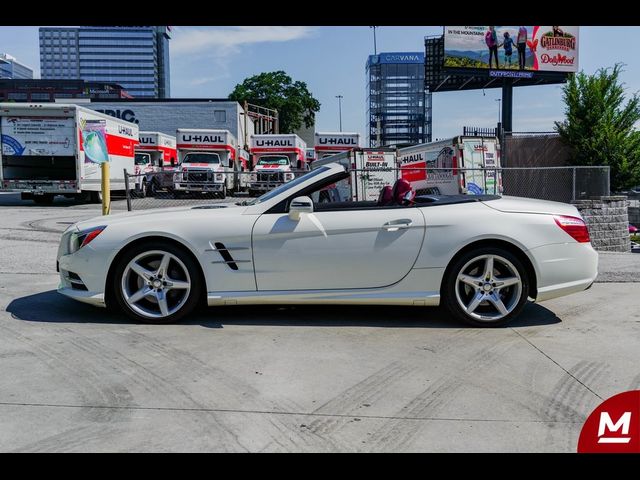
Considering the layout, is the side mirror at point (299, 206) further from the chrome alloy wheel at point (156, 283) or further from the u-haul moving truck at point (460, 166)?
the u-haul moving truck at point (460, 166)

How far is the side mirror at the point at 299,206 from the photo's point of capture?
517 centimetres

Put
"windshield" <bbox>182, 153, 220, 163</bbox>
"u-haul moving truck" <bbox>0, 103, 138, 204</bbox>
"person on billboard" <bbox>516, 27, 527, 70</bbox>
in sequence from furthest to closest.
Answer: "person on billboard" <bbox>516, 27, 527, 70</bbox>
"windshield" <bbox>182, 153, 220, 163</bbox>
"u-haul moving truck" <bbox>0, 103, 138, 204</bbox>

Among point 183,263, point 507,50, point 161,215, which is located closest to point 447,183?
point 161,215

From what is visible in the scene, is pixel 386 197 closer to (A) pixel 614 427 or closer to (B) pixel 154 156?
(A) pixel 614 427

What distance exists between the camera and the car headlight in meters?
5.28

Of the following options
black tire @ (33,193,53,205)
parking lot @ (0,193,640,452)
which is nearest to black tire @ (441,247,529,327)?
parking lot @ (0,193,640,452)

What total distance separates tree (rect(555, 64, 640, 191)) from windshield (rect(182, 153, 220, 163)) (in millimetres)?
14756

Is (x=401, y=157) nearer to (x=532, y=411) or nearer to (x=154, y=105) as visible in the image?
(x=532, y=411)

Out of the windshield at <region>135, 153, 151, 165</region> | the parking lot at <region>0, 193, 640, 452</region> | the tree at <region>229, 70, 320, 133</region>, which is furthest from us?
the tree at <region>229, 70, 320, 133</region>

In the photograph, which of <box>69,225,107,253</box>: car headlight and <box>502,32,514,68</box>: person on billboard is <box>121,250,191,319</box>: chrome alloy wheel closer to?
<box>69,225,107,253</box>: car headlight

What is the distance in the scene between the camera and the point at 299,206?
5.17m

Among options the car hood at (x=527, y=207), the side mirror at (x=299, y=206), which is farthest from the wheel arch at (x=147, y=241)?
the car hood at (x=527, y=207)

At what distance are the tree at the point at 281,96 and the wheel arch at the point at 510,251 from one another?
213 feet
